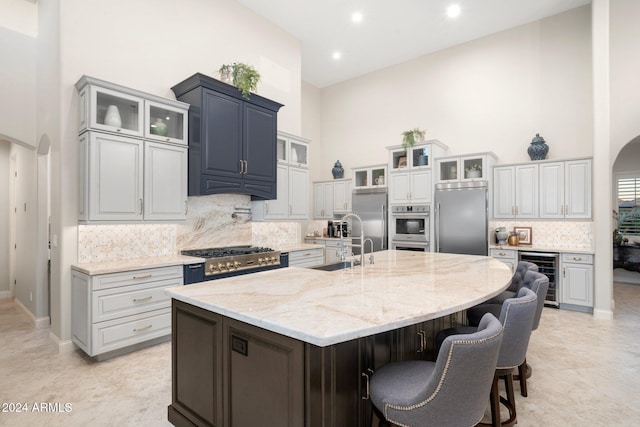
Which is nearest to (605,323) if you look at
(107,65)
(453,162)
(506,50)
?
(453,162)

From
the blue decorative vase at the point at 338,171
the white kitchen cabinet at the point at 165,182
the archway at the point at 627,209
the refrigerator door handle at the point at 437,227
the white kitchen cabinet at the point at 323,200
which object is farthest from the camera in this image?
the blue decorative vase at the point at 338,171

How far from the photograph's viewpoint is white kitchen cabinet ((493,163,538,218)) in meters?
5.17

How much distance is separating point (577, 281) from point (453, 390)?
462cm

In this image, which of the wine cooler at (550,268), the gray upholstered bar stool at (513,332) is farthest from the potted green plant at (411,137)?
the gray upholstered bar stool at (513,332)

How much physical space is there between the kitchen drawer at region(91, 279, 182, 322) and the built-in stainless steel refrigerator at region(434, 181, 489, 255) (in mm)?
4258

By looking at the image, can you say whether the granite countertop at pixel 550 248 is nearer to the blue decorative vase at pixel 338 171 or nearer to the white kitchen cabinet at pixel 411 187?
the white kitchen cabinet at pixel 411 187

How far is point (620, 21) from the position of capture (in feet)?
14.9

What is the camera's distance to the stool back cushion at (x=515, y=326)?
1.78m

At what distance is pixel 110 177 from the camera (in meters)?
3.33

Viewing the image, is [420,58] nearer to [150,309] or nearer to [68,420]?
[150,309]

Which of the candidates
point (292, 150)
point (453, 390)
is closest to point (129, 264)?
point (292, 150)

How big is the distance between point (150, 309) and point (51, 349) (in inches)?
44.8

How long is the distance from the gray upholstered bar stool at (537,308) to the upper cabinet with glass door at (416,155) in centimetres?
349

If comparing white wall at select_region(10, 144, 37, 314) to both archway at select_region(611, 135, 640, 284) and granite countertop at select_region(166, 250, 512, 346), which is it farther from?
archway at select_region(611, 135, 640, 284)
